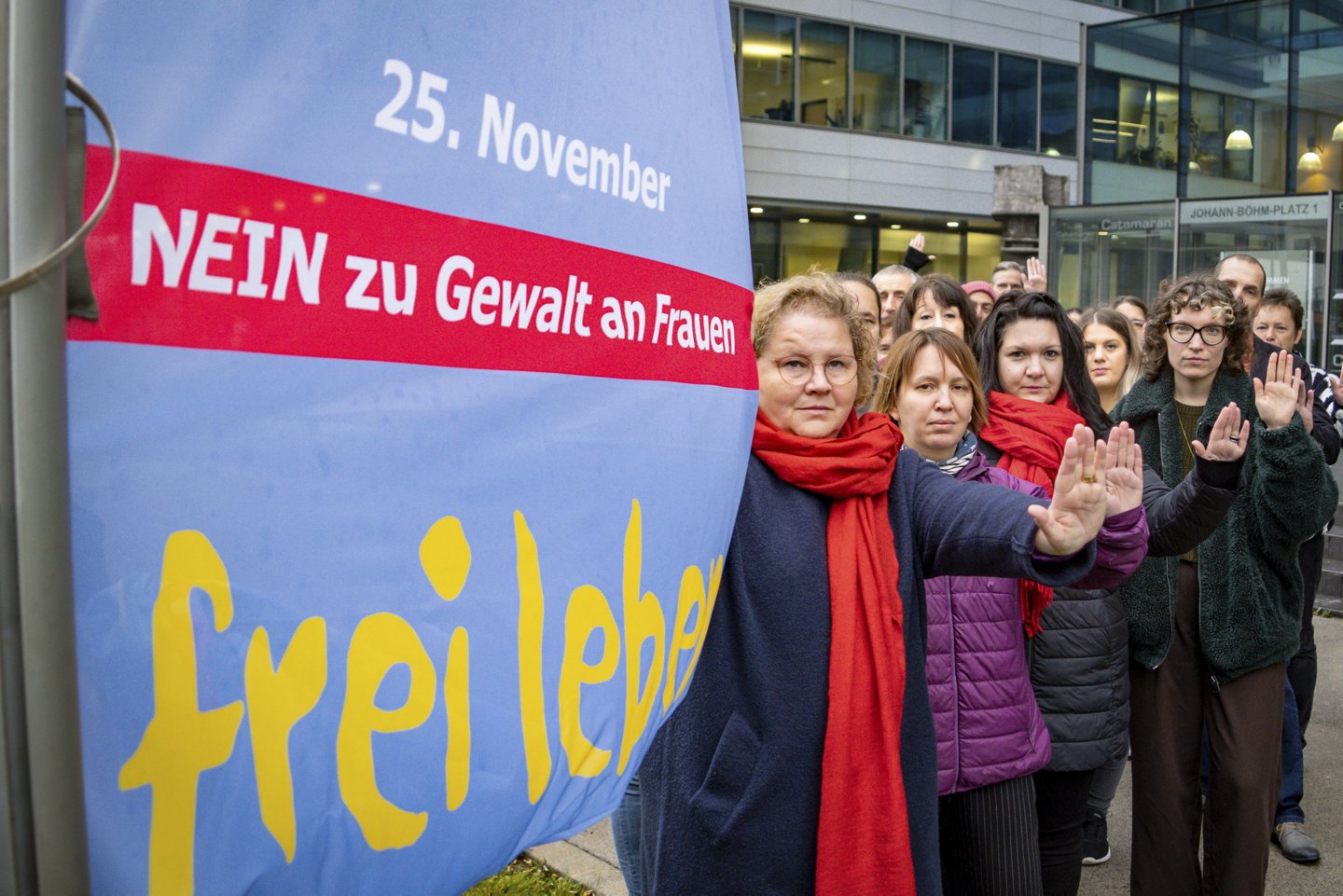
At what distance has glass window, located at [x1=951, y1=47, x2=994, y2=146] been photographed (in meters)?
23.4

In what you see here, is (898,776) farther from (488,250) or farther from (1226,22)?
(1226,22)

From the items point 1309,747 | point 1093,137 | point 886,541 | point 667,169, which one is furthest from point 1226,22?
point 667,169

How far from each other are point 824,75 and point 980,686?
20.2m

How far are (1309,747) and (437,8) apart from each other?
6021 mm

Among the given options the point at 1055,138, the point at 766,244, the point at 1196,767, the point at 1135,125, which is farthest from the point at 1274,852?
Result: the point at 1055,138

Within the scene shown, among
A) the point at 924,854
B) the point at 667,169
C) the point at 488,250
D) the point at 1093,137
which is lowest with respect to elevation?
the point at 924,854

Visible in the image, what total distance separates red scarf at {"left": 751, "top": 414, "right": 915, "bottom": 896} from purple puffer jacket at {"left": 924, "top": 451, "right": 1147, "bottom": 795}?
1.96 ft

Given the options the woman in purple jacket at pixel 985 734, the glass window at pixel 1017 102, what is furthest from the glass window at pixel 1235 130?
the woman in purple jacket at pixel 985 734

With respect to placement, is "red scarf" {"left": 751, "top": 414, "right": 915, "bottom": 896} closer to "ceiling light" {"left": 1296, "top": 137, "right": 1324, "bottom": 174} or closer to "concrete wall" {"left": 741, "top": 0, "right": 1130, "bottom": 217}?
"ceiling light" {"left": 1296, "top": 137, "right": 1324, "bottom": 174}

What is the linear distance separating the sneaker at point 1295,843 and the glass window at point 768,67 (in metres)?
17.5

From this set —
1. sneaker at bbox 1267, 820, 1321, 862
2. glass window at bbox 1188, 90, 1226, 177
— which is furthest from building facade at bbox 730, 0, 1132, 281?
sneaker at bbox 1267, 820, 1321, 862

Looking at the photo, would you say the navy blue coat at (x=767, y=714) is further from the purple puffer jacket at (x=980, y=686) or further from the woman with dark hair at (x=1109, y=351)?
Answer: the woman with dark hair at (x=1109, y=351)

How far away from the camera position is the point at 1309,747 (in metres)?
5.84

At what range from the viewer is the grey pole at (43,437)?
2.48 feet
